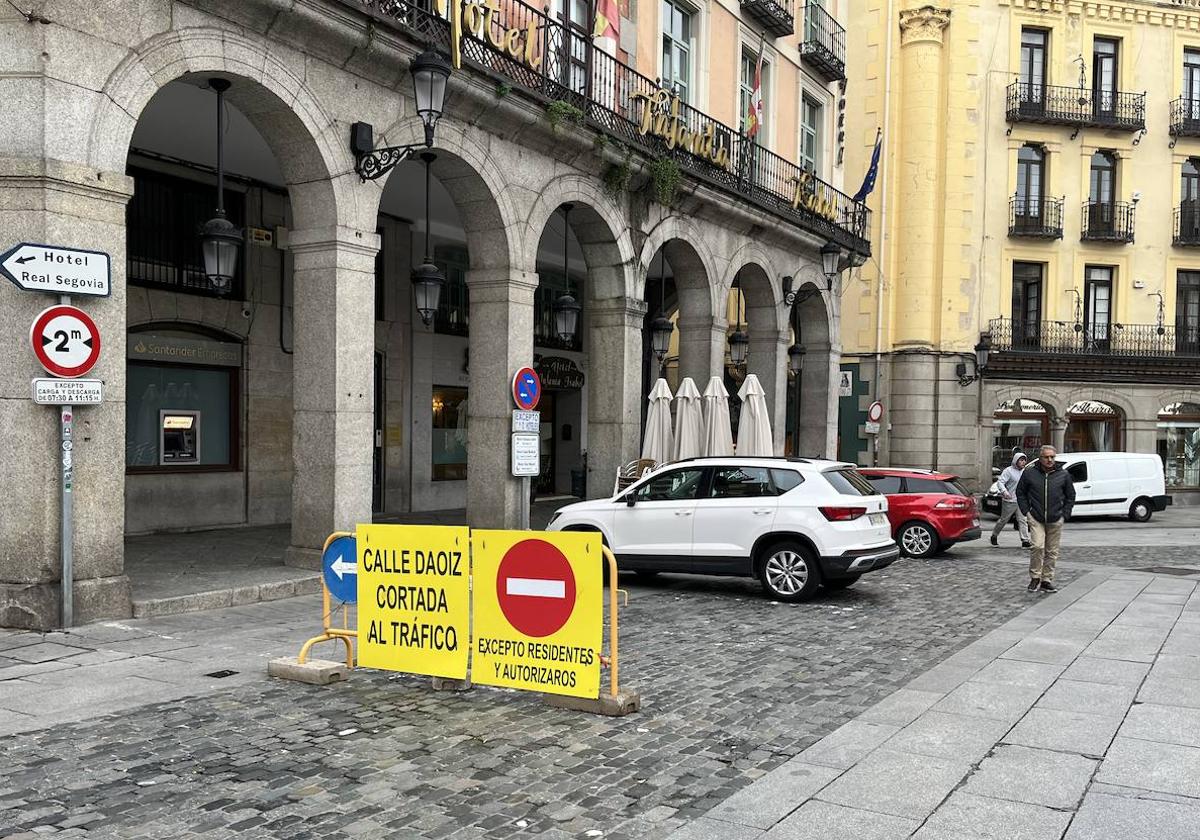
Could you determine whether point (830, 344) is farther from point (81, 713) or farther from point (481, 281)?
point (81, 713)

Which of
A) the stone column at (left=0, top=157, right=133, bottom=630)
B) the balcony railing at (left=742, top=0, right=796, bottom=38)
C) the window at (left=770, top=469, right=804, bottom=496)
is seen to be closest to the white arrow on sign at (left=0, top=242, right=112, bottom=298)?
the stone column at (left=0, top=157, right=133, bottom=630)

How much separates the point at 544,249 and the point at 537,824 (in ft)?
67.2

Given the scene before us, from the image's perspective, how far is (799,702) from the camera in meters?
7.29

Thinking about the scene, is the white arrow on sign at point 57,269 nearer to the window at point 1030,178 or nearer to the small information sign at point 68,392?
the small information sign at point 68,392

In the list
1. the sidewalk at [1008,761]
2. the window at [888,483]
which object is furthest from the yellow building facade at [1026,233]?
the sidewalk at [1008,761]

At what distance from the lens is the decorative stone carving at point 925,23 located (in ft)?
113

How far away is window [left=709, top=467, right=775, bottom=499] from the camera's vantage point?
40.3 ft

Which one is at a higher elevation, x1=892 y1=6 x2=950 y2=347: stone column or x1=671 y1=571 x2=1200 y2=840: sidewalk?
x1=892 y1=6 x2=950 y2=347: stone column

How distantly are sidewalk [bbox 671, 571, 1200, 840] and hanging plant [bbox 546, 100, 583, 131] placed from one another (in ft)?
31.7

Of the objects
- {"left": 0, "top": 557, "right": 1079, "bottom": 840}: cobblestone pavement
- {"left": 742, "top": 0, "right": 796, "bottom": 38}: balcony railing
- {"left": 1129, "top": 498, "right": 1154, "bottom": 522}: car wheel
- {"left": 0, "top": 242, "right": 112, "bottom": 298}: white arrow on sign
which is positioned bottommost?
{"left": 1129, "top": 498, "right": 1154, "bottom": 522}: car wheel

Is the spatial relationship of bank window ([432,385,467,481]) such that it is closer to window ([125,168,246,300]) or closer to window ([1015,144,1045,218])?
window ([125,168,246,300])

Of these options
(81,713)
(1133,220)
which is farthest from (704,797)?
(1133,220)

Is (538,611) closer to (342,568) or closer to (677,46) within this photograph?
(342,568)

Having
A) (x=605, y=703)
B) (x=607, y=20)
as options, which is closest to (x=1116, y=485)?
(x=607, y=20)
